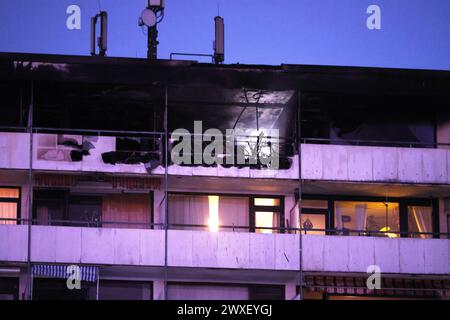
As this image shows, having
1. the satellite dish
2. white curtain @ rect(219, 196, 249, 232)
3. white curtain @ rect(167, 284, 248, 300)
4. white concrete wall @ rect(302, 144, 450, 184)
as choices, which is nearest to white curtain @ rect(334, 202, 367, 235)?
white concrete wall @ rect(302, 144, 450, 184)

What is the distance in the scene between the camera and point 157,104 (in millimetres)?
46625

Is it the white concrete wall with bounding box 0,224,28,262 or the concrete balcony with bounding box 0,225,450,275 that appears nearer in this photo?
the white concrete wall with bounding box 0,224,28,262

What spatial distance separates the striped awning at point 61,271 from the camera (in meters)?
43.2

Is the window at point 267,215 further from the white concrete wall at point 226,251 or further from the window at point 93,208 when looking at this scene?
the window at point 93,208

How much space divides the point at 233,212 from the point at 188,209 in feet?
5.00

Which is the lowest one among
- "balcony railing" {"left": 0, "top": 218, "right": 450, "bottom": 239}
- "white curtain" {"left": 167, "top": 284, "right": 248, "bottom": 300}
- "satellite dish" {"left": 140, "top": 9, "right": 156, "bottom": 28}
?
"white curtain" {"left": 167, "top": 284, "right": 248, "bottom": 300}

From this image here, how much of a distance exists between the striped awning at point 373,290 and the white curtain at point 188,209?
14.2 ft

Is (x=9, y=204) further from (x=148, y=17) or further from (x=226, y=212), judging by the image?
(x=148, y=17)

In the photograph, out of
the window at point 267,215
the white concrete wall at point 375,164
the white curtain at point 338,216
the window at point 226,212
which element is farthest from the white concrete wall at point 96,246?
the white curtain at point 338,216

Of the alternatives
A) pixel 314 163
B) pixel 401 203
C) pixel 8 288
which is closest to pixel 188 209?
pixel 314 163

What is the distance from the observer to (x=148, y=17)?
49156mm

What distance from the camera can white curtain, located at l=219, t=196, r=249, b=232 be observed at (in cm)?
4647

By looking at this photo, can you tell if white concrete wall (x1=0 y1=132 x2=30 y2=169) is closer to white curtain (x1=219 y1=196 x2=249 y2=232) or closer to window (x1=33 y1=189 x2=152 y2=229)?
window (x1=33 y1=189 x2=152 y2=229)

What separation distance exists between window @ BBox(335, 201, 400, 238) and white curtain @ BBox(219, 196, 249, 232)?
3159 millimetres
